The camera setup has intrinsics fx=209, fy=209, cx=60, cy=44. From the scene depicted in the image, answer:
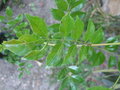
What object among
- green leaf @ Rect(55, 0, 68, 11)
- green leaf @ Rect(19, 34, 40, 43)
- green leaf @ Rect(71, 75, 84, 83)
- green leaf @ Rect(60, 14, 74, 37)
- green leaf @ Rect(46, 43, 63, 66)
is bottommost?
green leaf @ Rect(71, 75, 84, 83)

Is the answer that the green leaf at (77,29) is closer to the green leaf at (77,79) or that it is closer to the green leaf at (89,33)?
the green leaf at (89,33)

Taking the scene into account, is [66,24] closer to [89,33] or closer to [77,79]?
[89,33]

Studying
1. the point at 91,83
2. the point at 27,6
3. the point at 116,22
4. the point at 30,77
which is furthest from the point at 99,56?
the point at 27,6

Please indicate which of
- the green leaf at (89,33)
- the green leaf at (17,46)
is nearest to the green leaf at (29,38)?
the green leaf at (17,46)

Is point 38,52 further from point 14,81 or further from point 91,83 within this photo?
point 14,81

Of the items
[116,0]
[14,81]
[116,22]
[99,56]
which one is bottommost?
[14,81]

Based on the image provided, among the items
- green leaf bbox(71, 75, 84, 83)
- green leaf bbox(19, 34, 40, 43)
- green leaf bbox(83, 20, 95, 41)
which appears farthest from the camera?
green leaf bbox(71, 75, 84, 83)

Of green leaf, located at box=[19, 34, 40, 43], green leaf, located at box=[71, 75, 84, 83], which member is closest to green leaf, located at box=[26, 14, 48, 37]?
green leaf, located at box=[19, 34, 40, 43]

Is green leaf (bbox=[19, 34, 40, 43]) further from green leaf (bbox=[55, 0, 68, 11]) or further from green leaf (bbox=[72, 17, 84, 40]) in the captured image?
green leaf (bbox=[55, 0, 68, 11])
